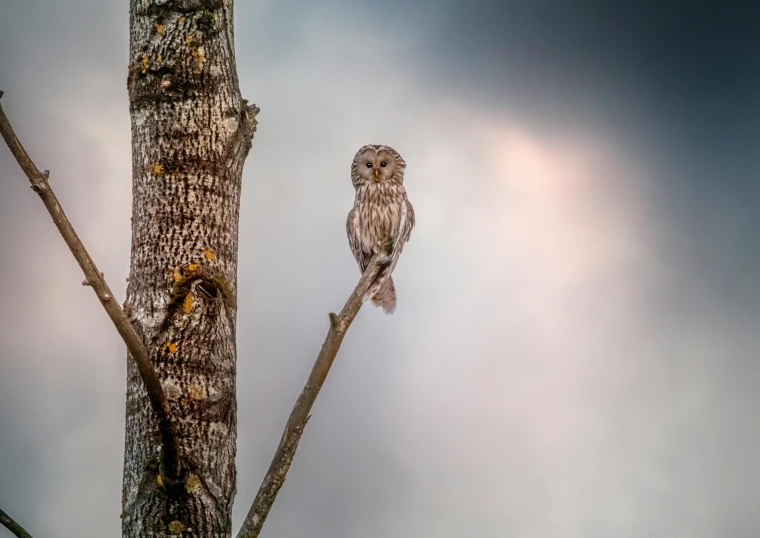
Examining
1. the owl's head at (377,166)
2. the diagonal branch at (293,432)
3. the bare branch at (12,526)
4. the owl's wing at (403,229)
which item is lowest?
the bare branch at (12,526)

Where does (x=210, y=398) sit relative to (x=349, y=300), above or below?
below

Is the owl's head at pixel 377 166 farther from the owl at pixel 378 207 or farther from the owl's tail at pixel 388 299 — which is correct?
the owl's tail at pixel 388 299

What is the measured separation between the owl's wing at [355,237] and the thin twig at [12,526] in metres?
6.23

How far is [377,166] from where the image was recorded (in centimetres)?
914

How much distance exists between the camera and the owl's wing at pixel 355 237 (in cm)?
905

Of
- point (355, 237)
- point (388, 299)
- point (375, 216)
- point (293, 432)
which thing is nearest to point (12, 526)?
point (293, 432)

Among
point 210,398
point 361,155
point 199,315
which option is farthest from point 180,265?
point 361,155

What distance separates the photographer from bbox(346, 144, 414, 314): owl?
869 centimetres

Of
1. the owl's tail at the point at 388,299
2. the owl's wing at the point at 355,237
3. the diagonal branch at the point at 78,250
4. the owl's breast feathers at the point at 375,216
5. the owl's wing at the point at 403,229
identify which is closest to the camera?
the diagonal branch at the point at 78,250

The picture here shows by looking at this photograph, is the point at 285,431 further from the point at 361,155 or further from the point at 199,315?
the point at 361,155

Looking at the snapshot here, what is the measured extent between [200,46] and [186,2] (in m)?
0.20

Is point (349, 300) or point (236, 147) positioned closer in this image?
point (349, 300)

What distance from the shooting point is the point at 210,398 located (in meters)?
3.14

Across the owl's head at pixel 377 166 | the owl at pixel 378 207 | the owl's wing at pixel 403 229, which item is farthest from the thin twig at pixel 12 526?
the owl's head at pixel 377 166
